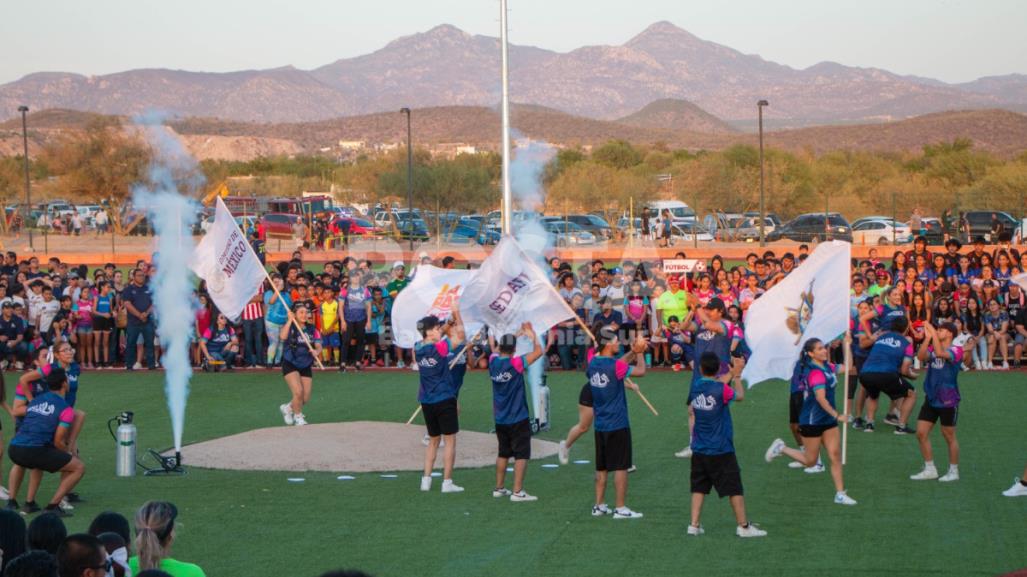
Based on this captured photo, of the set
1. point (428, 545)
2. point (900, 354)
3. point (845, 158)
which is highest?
point (845, 158)

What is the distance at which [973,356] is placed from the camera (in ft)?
68.9

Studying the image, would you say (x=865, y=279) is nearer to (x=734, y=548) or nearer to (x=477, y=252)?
(x=734, y=548)

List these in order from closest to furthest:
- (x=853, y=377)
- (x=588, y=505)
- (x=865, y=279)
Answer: (x=588, y=505) → (x=853, y=377) → (x=865, y=279)

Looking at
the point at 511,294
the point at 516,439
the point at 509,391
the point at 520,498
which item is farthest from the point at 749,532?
the point at 511,294

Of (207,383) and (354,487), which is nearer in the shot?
(354,487)

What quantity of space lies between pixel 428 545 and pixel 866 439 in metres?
6.72

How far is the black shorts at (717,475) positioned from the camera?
10.4 meters

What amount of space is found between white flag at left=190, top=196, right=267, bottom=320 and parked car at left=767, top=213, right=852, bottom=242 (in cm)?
2880

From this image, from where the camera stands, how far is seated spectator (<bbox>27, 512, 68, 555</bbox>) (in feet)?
22.0

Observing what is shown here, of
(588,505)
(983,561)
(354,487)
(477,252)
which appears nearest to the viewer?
(983,561)

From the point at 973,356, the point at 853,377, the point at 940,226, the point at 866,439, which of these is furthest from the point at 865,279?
the point at 940,226

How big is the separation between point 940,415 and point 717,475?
3303 mm

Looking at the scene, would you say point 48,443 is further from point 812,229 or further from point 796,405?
point 812,229

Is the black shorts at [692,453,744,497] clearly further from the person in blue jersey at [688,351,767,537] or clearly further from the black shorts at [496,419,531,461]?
the black shorts at [496,419,531,461]
